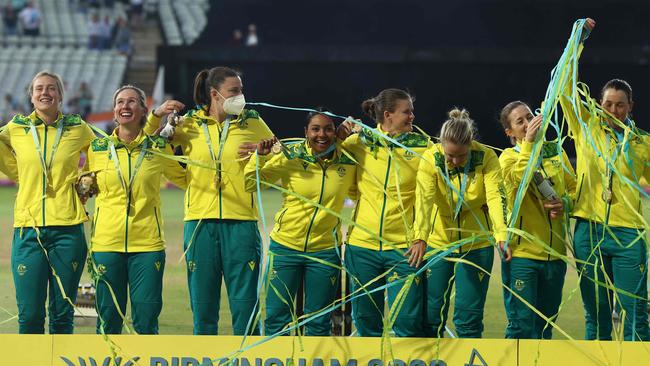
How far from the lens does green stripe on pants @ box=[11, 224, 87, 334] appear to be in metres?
6.45

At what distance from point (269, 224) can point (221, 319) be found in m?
6.15

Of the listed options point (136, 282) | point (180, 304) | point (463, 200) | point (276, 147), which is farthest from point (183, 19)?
point (463, 200)

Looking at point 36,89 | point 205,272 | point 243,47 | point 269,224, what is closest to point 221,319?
point 205,272

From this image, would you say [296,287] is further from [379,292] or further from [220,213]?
[220,213]

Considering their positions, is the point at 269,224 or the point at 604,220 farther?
the point at 269,224

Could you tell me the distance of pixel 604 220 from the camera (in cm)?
648

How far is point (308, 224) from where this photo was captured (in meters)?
6.39

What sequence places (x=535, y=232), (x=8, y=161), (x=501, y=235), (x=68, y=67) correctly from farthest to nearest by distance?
1. (x=68, y=67)
2. (x=8, y=161)
3. (x=535, y=232)
4. (x=501, y=235)

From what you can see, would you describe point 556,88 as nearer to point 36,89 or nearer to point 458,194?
point 458,194

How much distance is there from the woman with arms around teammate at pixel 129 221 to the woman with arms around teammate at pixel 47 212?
0.16 metres

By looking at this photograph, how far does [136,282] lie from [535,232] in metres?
2.37

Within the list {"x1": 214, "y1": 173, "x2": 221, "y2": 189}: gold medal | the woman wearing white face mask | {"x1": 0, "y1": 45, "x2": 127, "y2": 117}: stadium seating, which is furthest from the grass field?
{"x1": 0, "y1": 45, "x2": 127, "y2": 117}: stadium seating

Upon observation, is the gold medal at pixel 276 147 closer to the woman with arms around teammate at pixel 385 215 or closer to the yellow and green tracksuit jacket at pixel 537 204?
the woman with arms around teammate at pixel 385 215

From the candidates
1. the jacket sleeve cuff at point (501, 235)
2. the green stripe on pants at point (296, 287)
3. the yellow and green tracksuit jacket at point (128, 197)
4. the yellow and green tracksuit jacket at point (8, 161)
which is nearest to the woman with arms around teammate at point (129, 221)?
the yellow and green tracksuit jacket at point (128, 197)
